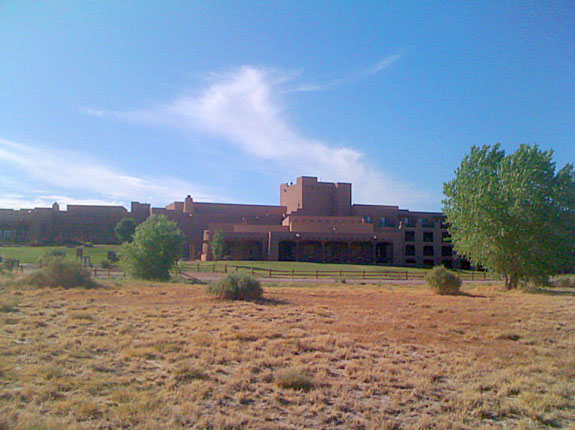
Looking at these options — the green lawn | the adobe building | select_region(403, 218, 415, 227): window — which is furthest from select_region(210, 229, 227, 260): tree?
select_region(403, 218, 415, 227): window

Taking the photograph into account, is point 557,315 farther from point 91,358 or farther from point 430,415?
point 91,358

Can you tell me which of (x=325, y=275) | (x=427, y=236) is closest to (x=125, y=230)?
(x=325, y=275)

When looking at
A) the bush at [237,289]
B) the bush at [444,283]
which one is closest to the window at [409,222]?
the bush at [444,283]

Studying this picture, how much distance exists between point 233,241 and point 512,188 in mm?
55240

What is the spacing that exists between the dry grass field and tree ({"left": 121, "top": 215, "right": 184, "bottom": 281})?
1665 cm

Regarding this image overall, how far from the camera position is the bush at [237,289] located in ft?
71.0

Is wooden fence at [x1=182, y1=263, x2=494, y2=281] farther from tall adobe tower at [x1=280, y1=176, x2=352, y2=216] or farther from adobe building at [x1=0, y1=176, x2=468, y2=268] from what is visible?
tall adobe tower at [x1=280, y1=176, x2=352, y2=216]

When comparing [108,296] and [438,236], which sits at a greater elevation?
[438,236]

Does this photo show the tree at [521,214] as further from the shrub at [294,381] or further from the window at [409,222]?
the window at [409,222]

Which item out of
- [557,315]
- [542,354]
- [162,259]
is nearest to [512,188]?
[557,315]

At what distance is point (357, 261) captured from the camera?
272ft

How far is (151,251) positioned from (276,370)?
2637 cm

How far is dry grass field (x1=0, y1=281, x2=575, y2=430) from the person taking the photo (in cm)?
659

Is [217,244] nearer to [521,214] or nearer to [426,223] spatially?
[426,223]
